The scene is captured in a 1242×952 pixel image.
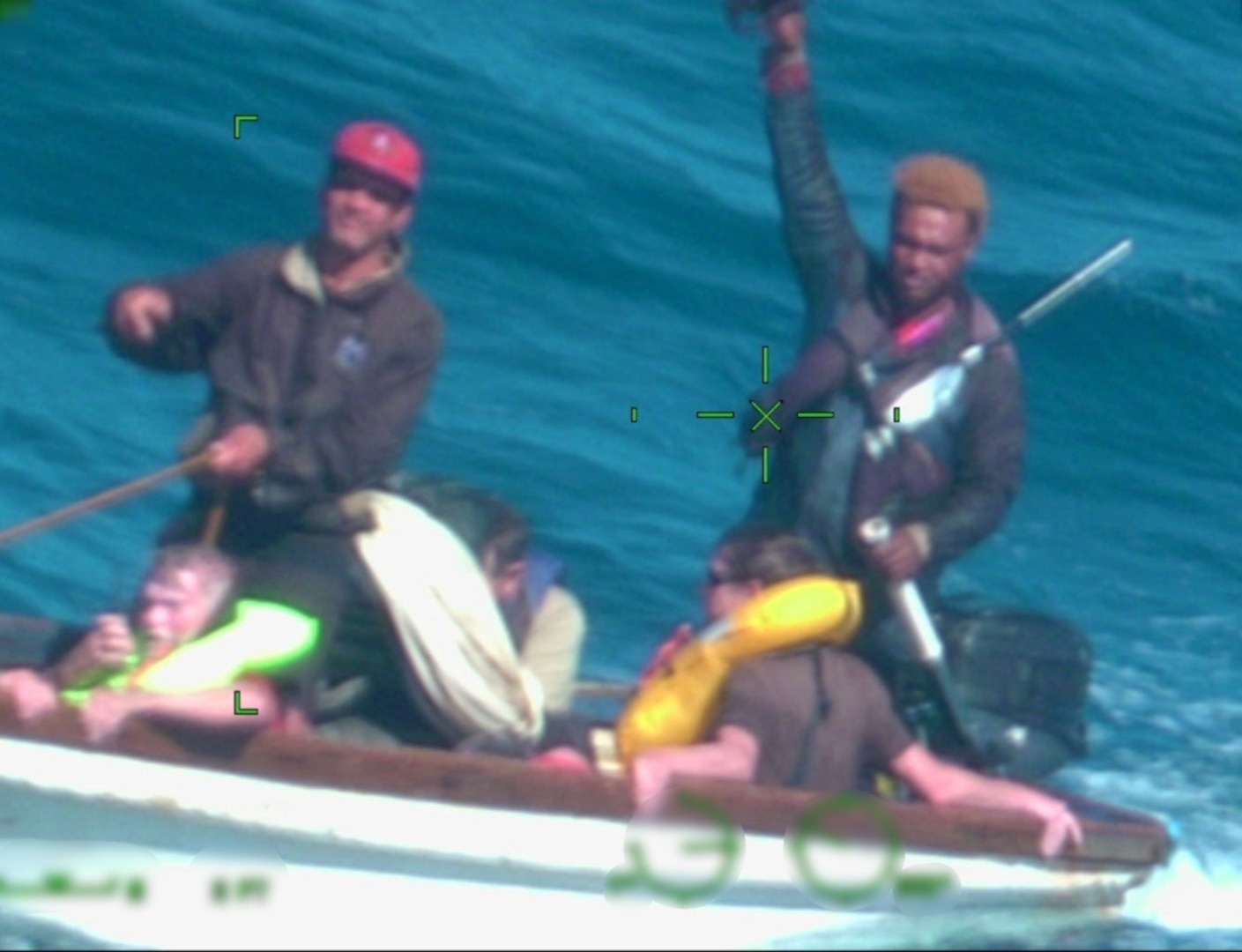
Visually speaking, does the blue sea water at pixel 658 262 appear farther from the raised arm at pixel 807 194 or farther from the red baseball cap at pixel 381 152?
the red baseball cap at pixel 381 152

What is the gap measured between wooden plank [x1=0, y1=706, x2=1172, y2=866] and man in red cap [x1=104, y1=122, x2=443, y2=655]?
1.31ft

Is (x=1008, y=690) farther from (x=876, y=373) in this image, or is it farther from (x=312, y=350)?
(x=312, y=350)

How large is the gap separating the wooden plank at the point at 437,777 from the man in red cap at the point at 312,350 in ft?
1.31

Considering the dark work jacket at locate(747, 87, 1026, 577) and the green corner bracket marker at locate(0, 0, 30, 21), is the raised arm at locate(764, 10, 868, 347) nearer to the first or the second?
the dark work jacket at locate(747, 87, 1026, 577)

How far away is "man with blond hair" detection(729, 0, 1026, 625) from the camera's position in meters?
6.57

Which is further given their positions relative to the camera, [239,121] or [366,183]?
[239,121]

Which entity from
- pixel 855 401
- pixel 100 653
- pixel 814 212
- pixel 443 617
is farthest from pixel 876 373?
pixel 100 653

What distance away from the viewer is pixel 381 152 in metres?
5.93

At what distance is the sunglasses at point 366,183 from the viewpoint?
5.94 meters

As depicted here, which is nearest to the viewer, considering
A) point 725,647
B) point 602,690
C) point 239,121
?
point 725,647

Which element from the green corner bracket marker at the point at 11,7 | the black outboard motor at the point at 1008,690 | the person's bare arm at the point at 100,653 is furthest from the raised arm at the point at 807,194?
→ the green corner bracket marker at the point at 11,7

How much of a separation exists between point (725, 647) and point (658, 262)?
6.42 meters

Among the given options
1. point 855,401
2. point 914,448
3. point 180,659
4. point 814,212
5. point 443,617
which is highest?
point 814,212

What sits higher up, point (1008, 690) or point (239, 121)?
point (239, 121)
